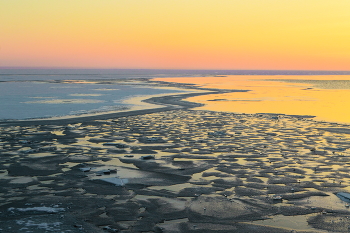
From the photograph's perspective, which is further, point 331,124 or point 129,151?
point 331,124

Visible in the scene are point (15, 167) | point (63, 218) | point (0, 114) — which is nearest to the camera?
point (63, 218)

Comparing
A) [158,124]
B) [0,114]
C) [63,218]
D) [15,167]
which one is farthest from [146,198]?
[0,114]

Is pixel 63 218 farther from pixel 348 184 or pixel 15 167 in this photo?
pixel 348 184

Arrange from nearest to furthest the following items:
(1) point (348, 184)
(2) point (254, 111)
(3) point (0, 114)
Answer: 1. (1) point (348, 184)
2. (3) point (0, 114)
3. (2) point (254, 111)
